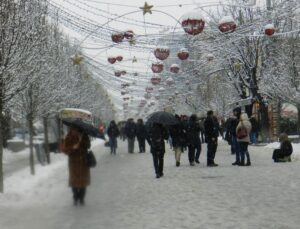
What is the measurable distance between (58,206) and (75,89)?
26990 millimetres

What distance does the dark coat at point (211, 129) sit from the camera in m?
18.8

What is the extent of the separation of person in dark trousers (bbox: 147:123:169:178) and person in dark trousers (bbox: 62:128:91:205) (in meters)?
5.46

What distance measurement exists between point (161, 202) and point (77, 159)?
2.01m

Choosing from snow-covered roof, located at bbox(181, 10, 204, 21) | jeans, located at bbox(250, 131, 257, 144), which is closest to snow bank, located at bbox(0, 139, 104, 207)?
snow-covered roof, located at bbox(181, 10, 204, 21)

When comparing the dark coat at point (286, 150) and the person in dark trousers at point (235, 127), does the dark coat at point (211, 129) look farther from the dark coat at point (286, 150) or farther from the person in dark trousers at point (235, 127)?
the dark coat at point (286, 150)

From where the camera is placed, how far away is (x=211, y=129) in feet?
62.2

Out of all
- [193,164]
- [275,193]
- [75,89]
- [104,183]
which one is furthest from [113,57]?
[75,89]

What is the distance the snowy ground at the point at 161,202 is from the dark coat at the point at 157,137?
31.9 inches

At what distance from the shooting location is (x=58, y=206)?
10430 millimetres

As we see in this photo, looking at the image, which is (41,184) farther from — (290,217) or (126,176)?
(290,217)

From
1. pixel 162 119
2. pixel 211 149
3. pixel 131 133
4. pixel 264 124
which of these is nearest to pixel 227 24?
pixel 162 119

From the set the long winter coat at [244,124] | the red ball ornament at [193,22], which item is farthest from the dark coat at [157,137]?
the long winter coat at [244,124]

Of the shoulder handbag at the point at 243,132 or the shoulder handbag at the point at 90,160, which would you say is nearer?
the shoulder handbag at the point at 90,160

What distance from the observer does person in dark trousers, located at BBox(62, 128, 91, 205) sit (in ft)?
32.3
